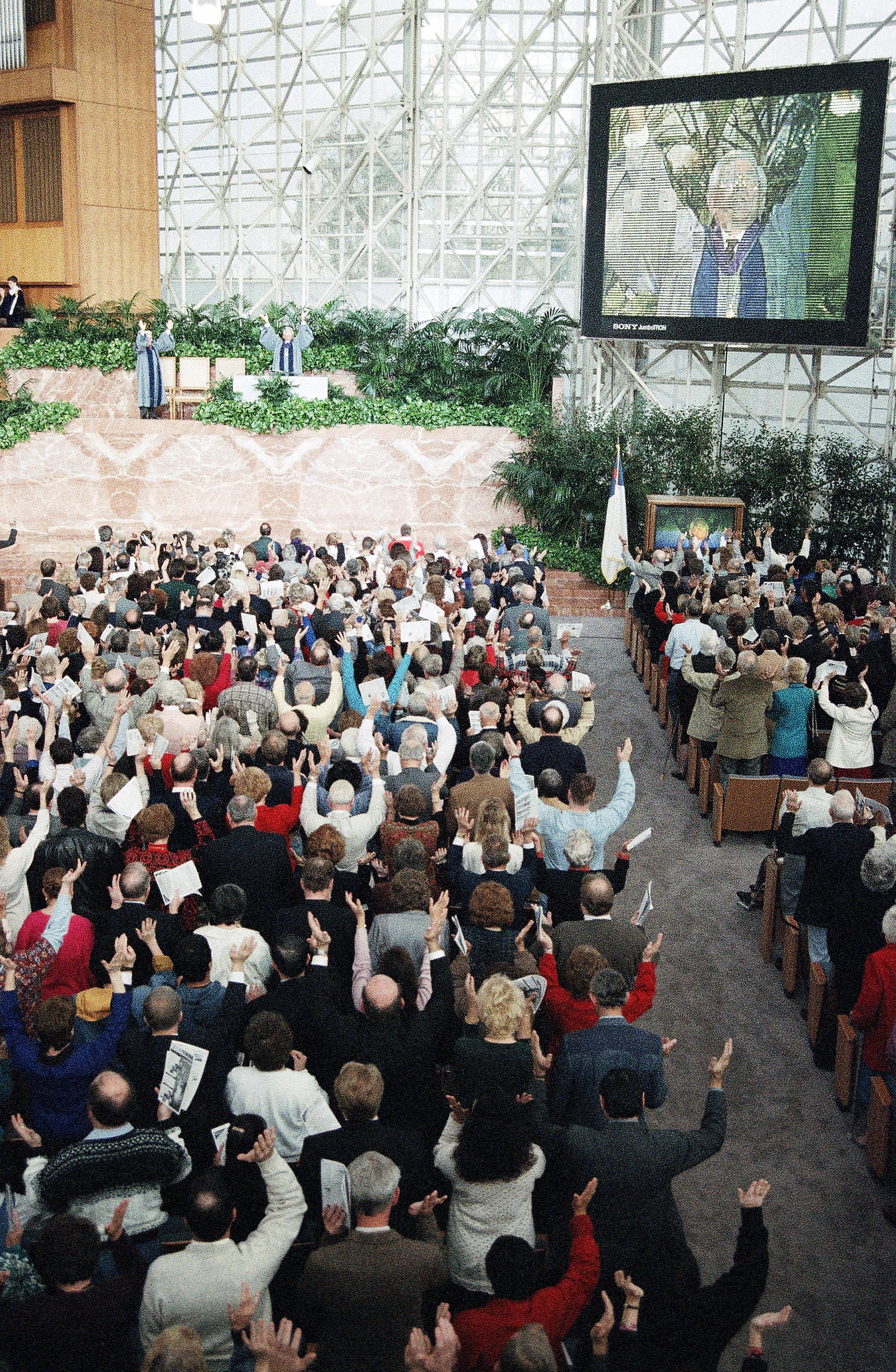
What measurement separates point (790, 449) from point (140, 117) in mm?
14685

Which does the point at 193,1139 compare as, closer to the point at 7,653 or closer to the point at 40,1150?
the point at 40,1150

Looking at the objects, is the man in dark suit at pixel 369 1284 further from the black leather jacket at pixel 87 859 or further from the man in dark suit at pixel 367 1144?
the black leather jacket at pixel 87 859

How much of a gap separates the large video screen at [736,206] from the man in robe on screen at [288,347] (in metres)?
5.18

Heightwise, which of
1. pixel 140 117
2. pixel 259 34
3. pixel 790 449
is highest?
pixel 259 34

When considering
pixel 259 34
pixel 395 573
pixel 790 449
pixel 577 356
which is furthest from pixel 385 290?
pixel 395 573

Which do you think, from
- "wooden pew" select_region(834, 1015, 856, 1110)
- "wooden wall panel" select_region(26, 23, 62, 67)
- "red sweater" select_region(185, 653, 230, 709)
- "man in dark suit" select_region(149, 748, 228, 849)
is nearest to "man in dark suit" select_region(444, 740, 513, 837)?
"man in dark suit" select_region(149, 748, 228, 849)

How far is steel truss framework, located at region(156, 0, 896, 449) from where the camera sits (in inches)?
794

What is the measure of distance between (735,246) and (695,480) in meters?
2.90

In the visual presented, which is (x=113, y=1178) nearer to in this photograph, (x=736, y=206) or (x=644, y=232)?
(x=736, y=206)

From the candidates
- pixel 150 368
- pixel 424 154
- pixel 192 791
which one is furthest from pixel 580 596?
pixel 192 791

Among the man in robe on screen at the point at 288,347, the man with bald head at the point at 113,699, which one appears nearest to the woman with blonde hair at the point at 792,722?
the man with bald head at the point at 113,699

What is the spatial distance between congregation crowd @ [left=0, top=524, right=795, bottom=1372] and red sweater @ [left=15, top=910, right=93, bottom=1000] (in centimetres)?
2

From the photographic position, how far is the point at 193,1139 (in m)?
4.13

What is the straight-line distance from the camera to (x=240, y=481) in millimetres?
19734
